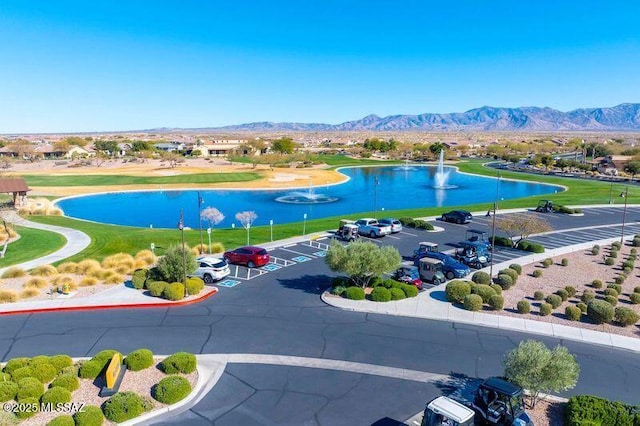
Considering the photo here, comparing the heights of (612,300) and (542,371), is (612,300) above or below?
below

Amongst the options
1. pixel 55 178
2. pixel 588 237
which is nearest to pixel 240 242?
pixel 588 237

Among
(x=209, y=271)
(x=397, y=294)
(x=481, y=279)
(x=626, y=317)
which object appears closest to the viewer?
(x=626, y=317)

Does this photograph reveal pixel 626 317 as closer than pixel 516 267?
Yes

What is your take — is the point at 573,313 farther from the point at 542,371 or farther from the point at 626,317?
the point at 542,371

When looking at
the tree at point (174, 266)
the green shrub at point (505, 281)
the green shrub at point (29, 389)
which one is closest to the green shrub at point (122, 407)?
the green shrub at point (29, 389)

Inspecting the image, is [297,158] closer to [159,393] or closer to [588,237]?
[588,237]

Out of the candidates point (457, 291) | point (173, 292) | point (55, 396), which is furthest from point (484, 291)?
point (55, 396)

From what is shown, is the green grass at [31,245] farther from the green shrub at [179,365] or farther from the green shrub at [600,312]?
the green shrub at [600,312]
